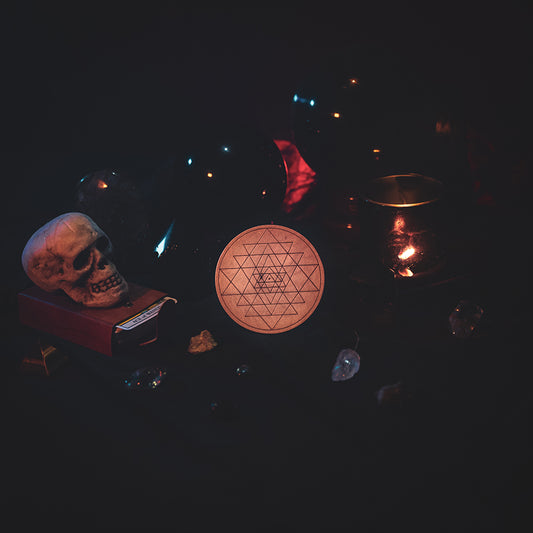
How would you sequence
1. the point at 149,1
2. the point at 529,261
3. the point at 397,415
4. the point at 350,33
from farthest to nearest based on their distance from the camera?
the point at 350,33 → the point at 149,1 → the point at 529,261 → the point at 397,415

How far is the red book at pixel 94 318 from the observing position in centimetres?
177

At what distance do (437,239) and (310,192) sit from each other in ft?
2.70

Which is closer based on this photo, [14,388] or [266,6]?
[14,388]

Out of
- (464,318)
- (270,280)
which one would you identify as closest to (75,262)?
(270,280)

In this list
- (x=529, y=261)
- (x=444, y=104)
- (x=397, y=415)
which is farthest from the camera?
(x=444, y=104)

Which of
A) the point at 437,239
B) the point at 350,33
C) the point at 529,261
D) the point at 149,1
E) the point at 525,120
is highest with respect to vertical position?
the point at 149,1

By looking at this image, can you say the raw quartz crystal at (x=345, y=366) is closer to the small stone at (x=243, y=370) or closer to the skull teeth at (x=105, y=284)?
the small stone at (x=243, y=370)

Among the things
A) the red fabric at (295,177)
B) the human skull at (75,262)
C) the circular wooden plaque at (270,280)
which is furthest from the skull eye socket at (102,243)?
the red fabric at (295,177)

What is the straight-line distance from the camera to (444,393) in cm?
152

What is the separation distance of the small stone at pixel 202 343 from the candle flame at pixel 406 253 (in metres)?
0.81

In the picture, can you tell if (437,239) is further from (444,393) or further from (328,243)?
(444,393)

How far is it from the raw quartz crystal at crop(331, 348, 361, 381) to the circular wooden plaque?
21 centimetres

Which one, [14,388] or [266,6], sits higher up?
[266,6]

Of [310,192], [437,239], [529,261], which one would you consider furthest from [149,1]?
[529,261]
